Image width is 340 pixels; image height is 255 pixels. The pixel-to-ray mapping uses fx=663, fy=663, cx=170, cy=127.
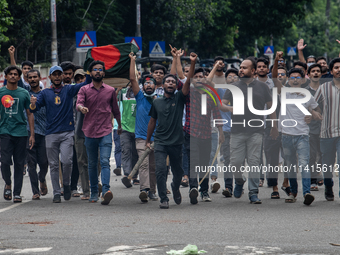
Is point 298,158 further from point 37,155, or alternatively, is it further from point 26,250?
point 26,250

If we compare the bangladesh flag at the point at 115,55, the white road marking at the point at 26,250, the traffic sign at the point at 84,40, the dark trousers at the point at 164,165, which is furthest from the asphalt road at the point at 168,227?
the traffic sign at the point at 84,40

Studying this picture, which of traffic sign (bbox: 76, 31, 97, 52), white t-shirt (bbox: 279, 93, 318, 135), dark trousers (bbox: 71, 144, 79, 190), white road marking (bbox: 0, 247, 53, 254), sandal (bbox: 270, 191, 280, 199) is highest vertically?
traffic sign (bbox: 76, 31, 97, 52)

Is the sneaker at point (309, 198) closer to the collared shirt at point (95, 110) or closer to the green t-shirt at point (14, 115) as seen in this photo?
the collared shirt at point (95, 110)

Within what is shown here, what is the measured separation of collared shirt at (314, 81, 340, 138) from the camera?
8.99m

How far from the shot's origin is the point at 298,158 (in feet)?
29.7

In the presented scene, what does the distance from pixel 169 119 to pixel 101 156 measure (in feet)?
3.67

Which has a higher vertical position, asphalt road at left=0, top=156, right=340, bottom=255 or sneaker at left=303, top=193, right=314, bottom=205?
sneaker at left=303, top=193, right=314, bottom=205

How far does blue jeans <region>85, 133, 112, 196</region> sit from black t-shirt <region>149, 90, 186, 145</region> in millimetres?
735

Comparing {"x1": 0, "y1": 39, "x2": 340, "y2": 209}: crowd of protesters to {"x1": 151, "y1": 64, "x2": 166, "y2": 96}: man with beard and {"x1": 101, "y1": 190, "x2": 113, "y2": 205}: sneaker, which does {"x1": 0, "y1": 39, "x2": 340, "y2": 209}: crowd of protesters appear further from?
{"x1": 151, "y1": 64, "x2": 166, "y2": 96}: man with beard

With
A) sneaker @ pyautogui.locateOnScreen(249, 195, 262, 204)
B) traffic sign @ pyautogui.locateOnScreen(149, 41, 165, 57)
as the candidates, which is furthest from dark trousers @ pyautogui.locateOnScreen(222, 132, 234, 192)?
traffic sign @ pyautogui.locateOnScreen(149, 41, 165, 57)

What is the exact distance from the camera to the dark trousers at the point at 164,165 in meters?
8.70

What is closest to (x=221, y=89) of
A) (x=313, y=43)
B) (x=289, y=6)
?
(x=289, y=6)

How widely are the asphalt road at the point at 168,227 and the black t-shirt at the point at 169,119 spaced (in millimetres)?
Answer: 912

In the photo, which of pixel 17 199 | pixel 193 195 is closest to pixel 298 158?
pixel 193 195
